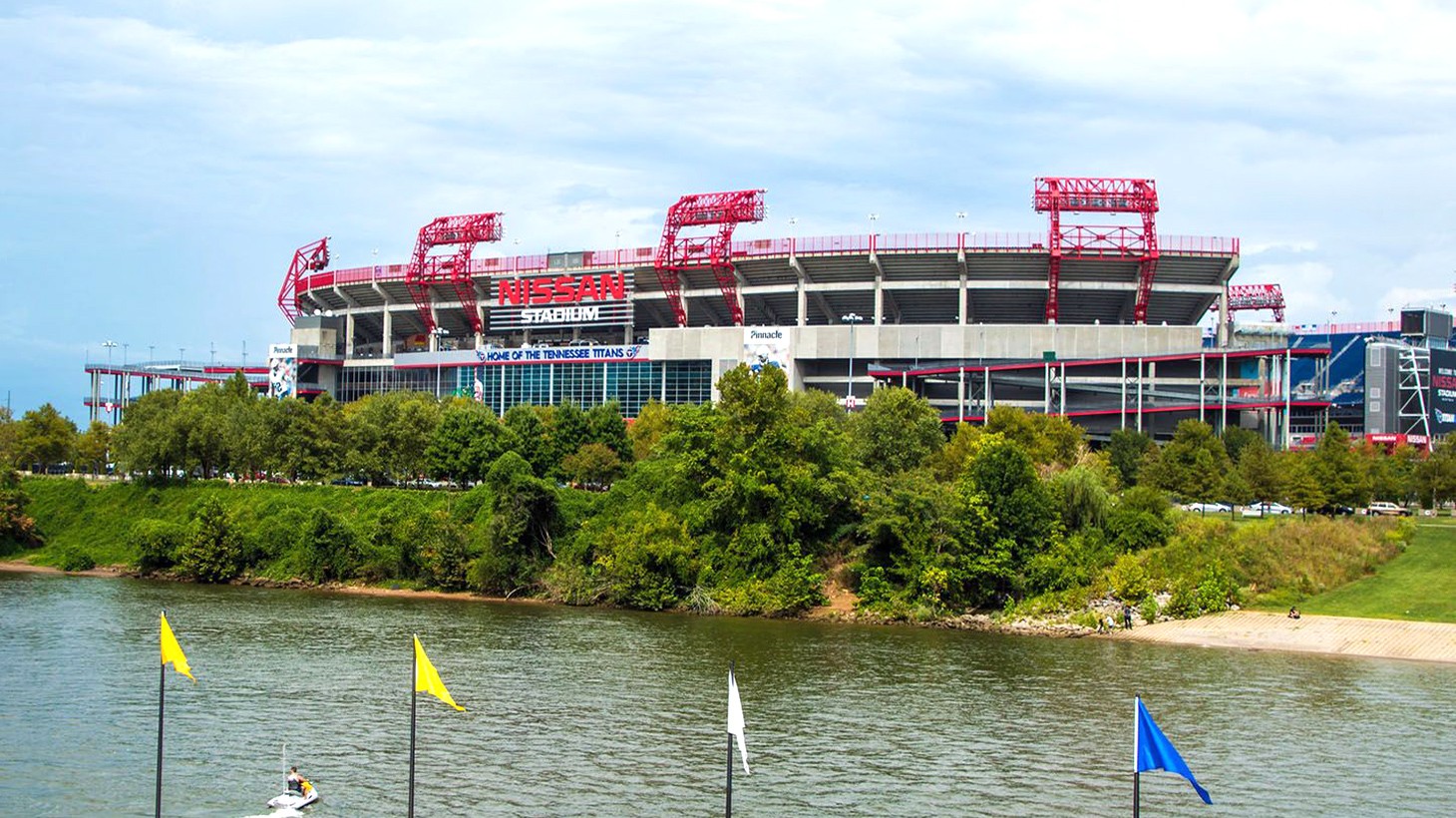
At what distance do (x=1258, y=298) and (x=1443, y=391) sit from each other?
91.9 feet

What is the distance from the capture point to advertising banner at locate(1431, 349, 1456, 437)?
17850 centimetres

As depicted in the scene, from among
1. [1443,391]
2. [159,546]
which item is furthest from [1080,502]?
[1443,391]

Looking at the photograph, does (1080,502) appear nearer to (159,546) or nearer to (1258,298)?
(159,546)

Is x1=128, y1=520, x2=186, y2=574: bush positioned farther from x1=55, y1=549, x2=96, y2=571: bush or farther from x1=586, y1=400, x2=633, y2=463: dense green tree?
x1=586, y1=400, x2=633, y2=463: dense green tree

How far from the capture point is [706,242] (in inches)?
5226

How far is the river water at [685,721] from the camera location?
3812 cm

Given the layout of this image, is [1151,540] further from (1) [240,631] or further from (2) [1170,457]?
(1) [240,631]

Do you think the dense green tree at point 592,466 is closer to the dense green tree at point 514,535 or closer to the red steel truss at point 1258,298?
the dense green tree at point 514,535

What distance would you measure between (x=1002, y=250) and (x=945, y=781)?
293 ft

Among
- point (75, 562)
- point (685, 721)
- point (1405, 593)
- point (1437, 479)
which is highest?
point (1437, 479)

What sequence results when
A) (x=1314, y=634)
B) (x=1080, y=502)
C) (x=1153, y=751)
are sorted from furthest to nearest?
(x=1080, y=502) → (x=1314, y=634) → (x=1153, y=751)

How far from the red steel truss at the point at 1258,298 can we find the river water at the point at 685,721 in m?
144

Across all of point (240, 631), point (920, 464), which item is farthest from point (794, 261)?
point (240, 631)

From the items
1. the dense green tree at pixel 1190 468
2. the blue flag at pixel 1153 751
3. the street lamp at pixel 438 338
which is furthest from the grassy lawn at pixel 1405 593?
the street lamp at pixel 438 338
